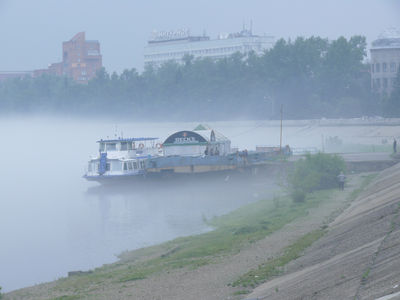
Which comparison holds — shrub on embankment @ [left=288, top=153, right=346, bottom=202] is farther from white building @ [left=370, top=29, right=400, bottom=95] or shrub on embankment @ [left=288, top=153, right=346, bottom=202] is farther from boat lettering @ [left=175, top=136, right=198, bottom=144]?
white building @ [left=370, top=29, right=400, bottom=95]

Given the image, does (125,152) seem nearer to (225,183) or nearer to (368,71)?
(225,183)

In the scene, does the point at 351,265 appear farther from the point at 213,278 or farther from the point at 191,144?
the point at 191,144

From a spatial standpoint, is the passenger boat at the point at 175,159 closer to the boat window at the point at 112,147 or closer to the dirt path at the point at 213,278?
the boat window at the point at 112,147

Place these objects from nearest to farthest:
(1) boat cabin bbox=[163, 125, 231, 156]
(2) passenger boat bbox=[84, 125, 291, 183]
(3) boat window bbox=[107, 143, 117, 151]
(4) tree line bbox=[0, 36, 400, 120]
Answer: (2) passenger boat bbox=[84, 125, 291, 183], (3) boat window bbox=[107, 143, 117, 151], (1) boat cabin bbox=[163, 125, 231, 156], (4) tree line bbox=[0, 36, 400, 120]

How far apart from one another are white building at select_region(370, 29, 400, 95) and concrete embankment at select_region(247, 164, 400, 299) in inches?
3488

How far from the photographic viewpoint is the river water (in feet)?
90.8

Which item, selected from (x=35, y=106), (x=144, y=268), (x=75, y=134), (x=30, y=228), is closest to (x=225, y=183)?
(x=30, y=228)

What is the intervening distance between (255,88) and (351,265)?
113m

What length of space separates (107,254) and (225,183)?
85.2 feet

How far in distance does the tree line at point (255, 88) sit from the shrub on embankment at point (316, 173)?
54227mm

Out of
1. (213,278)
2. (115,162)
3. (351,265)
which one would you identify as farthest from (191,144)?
(351,265)

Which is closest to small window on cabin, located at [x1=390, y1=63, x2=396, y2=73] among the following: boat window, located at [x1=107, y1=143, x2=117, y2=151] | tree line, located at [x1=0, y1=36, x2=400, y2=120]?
tree line, located at [x1=0, y1=36, x2=400, y2=120]

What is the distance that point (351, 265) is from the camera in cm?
1461

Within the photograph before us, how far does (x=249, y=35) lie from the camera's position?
198 m
